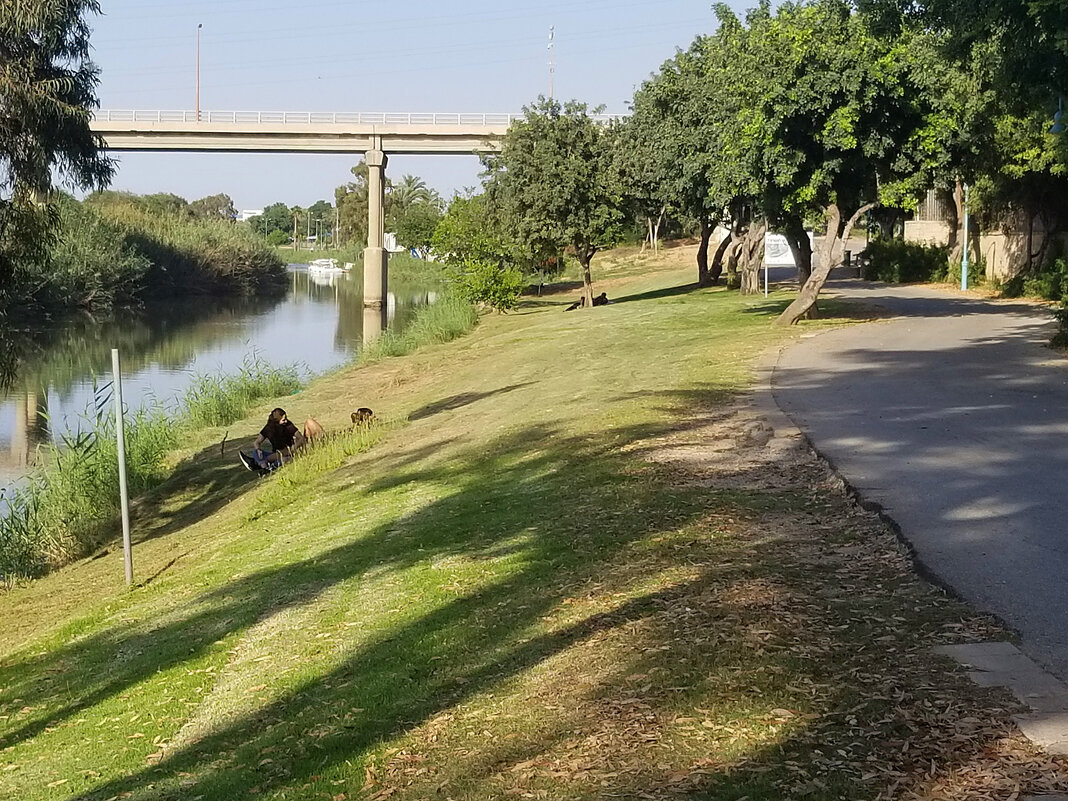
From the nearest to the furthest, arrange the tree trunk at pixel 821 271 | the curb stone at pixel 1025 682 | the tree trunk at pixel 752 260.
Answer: the curb stone at pixel 1025 682, the tree trunk at pixel 821 271, the tree trunk at pixel 752 260

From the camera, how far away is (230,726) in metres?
7.02

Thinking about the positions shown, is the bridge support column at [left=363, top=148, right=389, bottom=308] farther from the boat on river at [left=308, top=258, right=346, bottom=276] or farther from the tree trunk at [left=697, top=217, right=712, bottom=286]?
the boat on river at [left=308, top=258, right=346, bottom=276]

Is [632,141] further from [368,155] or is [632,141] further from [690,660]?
[690,660]

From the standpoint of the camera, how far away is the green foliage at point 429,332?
126 feet

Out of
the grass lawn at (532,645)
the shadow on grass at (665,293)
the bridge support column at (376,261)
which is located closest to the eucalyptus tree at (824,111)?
the grass lawn at (532,645)

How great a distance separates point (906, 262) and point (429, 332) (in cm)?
1659

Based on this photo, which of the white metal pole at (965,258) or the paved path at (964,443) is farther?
the white metal pole at (965,258)

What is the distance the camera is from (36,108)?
1664cm

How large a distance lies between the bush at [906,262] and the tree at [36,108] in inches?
1198

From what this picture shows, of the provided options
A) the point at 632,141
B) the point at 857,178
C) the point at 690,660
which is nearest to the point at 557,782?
the point at 690,660

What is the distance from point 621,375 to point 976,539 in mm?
12195

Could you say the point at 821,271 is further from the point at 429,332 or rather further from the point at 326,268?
the point at 326,268

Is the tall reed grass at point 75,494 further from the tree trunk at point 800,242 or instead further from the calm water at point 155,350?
the tree trunk at point 800,242

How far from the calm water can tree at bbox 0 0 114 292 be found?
1.78 meters
